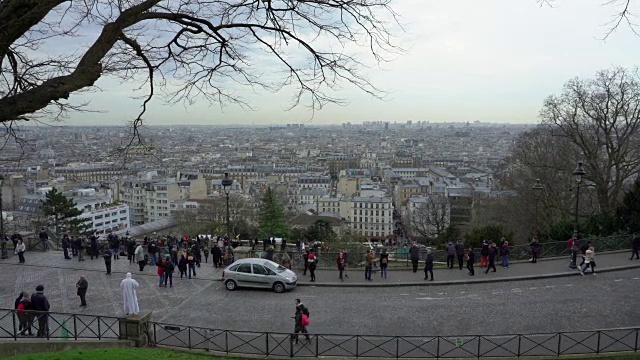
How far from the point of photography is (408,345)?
40.5ft

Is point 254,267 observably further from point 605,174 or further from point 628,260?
point 605,174

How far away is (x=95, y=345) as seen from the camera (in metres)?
11.6

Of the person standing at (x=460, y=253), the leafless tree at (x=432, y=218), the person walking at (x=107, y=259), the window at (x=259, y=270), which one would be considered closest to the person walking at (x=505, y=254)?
the person standing at (x=460, y=253)

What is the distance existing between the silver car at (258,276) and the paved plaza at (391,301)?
296mm

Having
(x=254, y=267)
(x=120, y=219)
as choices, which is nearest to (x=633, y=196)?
(x=254, y=267)

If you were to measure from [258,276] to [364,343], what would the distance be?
5.86 m

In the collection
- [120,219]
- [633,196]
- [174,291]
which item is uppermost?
[633,196]

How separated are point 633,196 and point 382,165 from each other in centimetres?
17560

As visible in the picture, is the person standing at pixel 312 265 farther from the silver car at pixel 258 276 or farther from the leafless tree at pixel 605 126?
the leafless tree at pixel 605 126

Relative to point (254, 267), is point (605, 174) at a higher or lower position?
higher

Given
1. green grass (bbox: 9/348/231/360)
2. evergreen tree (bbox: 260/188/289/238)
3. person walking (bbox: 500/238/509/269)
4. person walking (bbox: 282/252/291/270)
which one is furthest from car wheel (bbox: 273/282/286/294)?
evergreen tree (bbox: 260/188/289/238)

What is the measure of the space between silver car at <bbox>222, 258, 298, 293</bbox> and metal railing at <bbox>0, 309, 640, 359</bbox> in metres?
4.44

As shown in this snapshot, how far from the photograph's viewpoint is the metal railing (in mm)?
11617

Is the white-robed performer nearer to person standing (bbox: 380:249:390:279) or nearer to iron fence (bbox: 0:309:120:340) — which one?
iron fence (bbox: 0:309:120:340)
